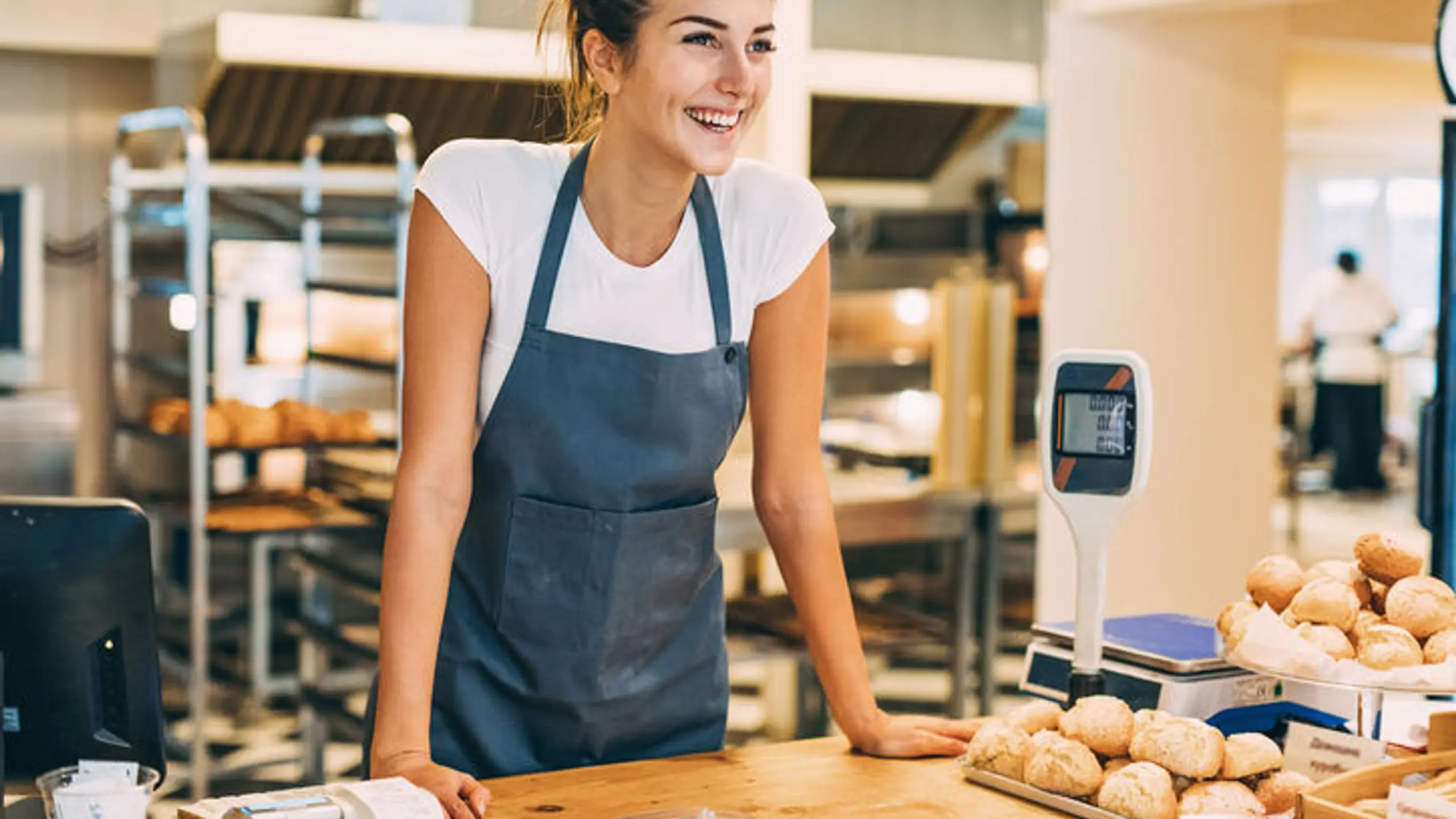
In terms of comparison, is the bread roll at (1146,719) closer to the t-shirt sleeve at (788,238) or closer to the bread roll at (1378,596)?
the bread roll at (1378,596)

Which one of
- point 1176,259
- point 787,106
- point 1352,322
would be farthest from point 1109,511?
point 1352,322

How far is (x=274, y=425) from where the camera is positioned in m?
5.39

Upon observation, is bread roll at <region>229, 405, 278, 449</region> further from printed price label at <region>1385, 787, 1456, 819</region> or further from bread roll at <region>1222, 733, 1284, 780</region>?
printed price label at <region>1385, 787, 1456, 819</region>

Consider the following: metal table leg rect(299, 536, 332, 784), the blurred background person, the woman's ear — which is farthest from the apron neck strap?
the blurred background person

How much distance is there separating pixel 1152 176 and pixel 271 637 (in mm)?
3986

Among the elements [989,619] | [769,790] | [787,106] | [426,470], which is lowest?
[989,619]

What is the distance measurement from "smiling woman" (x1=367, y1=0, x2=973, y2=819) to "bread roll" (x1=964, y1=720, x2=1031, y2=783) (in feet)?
0.40

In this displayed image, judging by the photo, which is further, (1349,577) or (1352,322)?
(1352,322)

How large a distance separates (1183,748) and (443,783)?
72 cm

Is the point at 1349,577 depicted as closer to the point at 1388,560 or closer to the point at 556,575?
the point at 1388,560

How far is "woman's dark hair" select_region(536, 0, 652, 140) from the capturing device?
1854 millimetres

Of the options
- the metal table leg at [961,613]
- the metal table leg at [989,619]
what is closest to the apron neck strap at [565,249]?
the metal table leg at [961,613]

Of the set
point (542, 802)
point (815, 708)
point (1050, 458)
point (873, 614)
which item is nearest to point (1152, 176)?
point (873, 614)

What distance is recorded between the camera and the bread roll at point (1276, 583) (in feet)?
6.35
